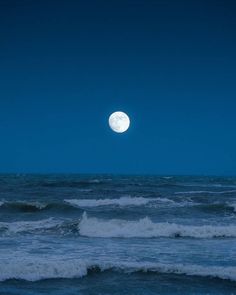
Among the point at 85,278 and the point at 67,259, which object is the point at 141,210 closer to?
the point at 67,259

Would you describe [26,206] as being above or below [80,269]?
above

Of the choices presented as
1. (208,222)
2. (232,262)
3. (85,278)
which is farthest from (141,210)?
(85,278)

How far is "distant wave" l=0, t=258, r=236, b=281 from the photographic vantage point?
9.00m

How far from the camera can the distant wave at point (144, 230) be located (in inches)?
615

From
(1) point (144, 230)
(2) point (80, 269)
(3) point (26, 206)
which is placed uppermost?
(3) point (26, 206)

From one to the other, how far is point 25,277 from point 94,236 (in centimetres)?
671

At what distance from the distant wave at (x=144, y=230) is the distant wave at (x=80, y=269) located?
18.5ft

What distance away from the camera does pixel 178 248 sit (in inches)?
500

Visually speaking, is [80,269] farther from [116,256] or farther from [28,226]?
[28,226]

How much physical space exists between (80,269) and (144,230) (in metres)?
7.43

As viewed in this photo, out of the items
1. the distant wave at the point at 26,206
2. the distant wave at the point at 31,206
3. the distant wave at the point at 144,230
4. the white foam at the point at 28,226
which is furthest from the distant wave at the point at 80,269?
the distant wave at the point at 26,206

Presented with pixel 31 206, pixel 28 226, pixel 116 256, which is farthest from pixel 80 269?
pixel 31 206

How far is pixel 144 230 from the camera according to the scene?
1661 cm

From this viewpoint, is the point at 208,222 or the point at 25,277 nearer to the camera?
the point at 25,277
